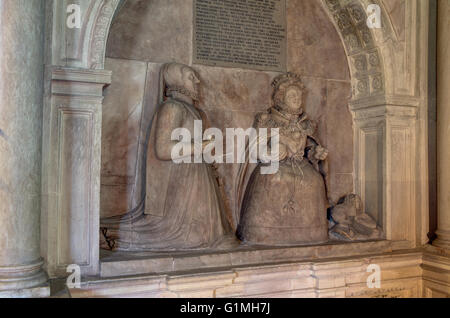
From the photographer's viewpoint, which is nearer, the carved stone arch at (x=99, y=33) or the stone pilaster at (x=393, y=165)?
the carved stone arch at (x=99, y=33)

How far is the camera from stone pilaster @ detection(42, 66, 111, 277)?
4.06 meters

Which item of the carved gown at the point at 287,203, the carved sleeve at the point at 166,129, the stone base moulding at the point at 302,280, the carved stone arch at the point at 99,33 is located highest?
the carved stone arch at the point at 99,33

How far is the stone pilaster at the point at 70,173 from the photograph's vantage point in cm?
406

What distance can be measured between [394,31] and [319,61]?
0.91 metres

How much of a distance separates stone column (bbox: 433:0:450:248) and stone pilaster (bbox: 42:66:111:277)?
369 centimetres

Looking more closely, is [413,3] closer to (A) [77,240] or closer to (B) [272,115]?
(B) [272,115]

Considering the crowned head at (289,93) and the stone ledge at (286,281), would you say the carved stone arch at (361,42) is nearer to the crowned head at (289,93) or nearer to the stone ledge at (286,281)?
the crowned head at (289,93)

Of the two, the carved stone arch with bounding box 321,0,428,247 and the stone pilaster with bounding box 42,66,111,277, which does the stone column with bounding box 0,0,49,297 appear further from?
the carved stone arch with bounding box 321,0,428,247

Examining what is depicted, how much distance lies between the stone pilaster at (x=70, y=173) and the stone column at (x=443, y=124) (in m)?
3.69

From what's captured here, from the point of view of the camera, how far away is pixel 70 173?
4.09 m

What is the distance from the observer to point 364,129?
5.76 m

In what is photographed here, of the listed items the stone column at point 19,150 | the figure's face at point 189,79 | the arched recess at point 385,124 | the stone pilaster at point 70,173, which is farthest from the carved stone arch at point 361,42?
the stone column at point 19,150

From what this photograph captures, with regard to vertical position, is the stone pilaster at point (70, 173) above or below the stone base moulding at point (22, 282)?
above

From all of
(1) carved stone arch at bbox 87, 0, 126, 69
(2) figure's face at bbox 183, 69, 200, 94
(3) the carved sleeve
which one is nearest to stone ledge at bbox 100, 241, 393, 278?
(3) the carved sleeve
